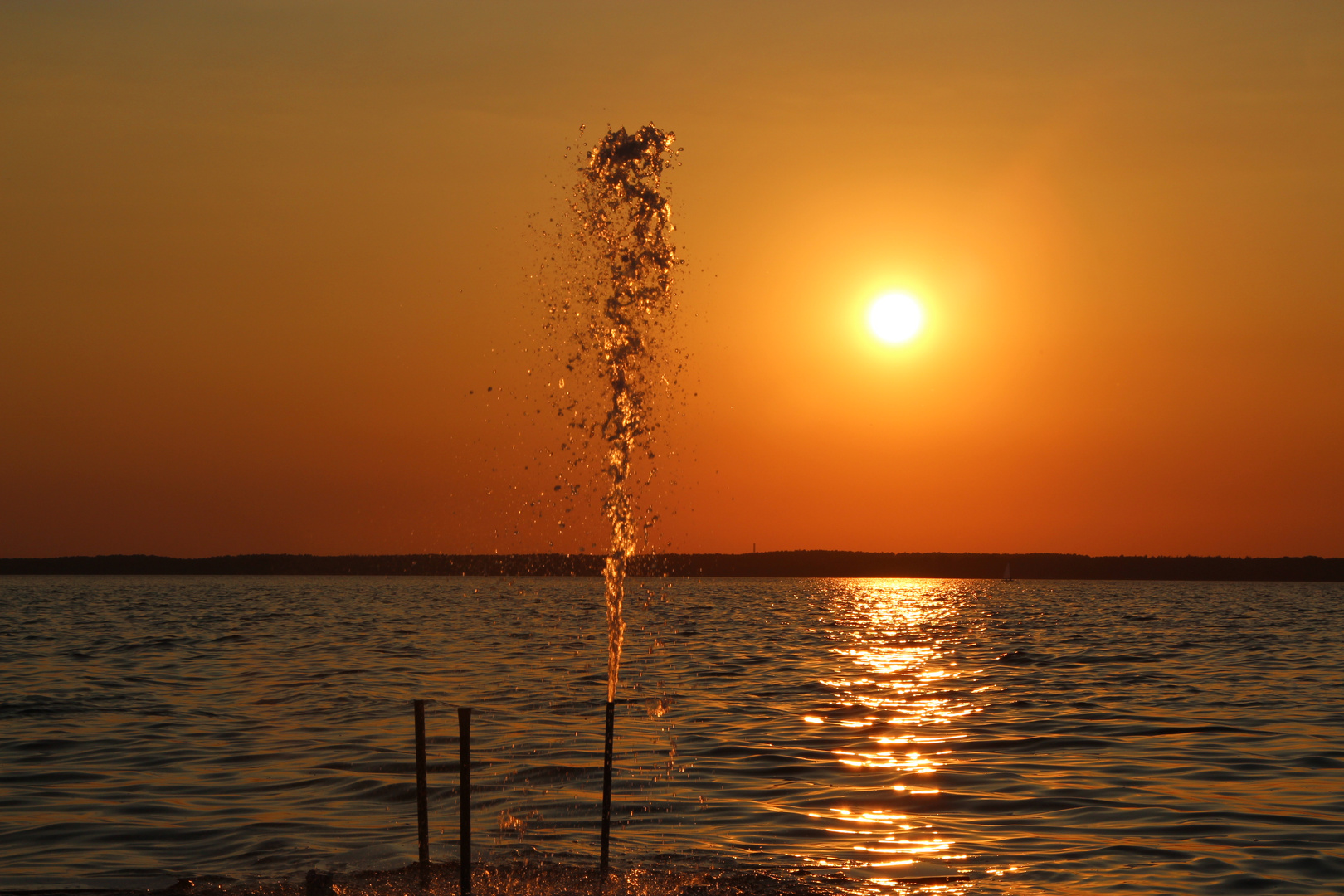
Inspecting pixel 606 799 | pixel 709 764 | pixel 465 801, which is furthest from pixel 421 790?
pixel 709 764

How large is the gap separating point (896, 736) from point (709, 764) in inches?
200

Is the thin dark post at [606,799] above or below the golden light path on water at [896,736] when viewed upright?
above

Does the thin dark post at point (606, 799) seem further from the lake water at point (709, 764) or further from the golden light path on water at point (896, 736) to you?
the golden light path on water at point (896, 736)

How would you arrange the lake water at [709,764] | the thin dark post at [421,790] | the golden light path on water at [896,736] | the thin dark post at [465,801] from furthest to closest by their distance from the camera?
the lake water at [709,764]
the golden light path on water at [896,736]
the thin dark post at [421,790]
the thin dark post at [465,801]

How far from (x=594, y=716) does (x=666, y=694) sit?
456 centimetres

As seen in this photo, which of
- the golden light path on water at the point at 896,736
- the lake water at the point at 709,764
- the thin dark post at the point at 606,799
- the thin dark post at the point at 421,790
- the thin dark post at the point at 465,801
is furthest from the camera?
the lake water at the point at 709,764

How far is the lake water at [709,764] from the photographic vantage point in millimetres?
15648

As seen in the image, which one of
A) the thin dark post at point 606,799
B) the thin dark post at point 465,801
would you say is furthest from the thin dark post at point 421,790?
the thin dark post at point 606,799

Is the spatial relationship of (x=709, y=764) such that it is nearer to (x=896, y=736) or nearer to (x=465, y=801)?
(x=896, y=736)

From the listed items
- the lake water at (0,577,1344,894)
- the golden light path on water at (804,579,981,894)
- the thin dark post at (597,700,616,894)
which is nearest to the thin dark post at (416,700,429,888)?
the thin dark post at (597,700,616,894)

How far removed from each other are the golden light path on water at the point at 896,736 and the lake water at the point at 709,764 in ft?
0.30

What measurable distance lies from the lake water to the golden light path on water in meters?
0.09

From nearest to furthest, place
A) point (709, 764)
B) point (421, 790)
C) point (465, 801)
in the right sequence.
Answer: point (465, 801)
point (421, 790)
point (709, 764)

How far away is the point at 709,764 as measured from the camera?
22.2 meters
